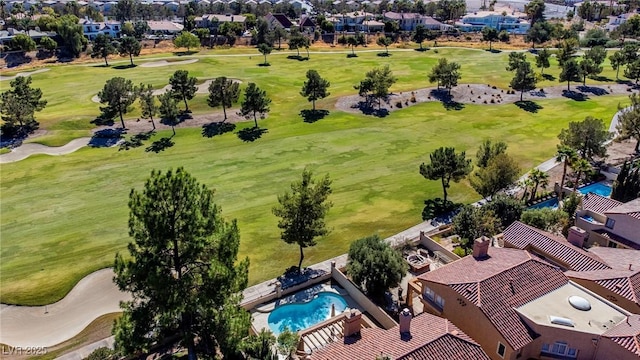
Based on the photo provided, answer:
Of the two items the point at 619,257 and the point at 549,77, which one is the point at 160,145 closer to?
the point at 619,257

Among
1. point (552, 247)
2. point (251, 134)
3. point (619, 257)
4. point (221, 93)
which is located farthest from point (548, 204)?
point (221, 93)

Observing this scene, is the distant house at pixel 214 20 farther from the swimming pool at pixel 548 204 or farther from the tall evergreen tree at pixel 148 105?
the swimming pool at pixel 548 204

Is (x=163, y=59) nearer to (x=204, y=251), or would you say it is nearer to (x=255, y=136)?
(x=255, y=136)

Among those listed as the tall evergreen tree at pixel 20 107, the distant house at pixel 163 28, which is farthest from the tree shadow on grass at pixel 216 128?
the distant house at pixel 163 28

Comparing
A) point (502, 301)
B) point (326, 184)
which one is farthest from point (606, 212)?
point (326, 184)

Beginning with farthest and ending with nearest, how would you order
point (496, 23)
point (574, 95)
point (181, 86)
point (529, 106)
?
point (496, 23), point (574, 95), point (529, 106), point (181, 86)

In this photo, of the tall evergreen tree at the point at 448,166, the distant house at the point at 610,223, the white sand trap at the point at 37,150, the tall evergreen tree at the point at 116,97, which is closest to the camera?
the distant house at the point at 610,223
